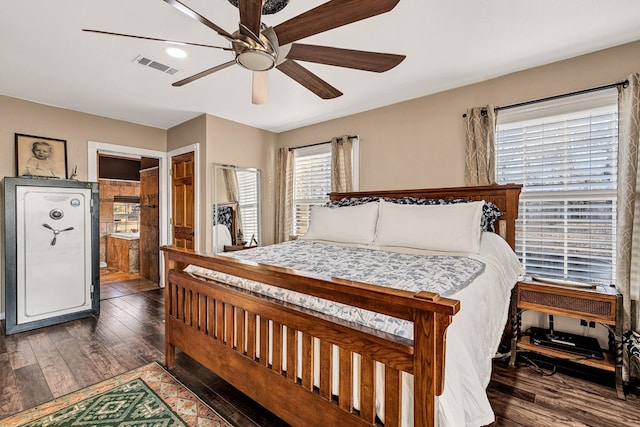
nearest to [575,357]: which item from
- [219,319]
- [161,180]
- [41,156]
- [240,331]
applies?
[240,331]

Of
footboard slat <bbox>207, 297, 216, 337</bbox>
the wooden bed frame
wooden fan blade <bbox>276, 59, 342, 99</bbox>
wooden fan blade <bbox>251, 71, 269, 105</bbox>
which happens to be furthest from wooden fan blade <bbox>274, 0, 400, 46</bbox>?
footboard slat <bbox>207, 297, 216, 337</bbox>

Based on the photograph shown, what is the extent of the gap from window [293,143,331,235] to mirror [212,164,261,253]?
603 mm

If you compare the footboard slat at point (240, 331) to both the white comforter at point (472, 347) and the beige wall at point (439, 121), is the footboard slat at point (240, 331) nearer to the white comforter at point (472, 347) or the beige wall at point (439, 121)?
the white comforter at point (472, 347)

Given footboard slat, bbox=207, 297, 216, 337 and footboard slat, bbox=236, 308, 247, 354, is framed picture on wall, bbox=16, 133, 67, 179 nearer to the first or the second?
footboard slat, bbox=207, 297, 216, 337

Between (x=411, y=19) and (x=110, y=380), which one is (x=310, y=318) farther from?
(x=411, y=19)

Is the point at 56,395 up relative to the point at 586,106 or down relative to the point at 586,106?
down

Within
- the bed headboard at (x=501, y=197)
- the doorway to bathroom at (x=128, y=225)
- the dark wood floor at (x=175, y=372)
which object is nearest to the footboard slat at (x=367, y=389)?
the dark wood floor at (x=175, y=372)

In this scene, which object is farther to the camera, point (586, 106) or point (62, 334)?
point (62, 334)

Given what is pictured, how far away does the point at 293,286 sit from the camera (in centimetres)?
138

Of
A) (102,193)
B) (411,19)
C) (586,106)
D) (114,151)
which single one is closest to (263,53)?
(411,19)

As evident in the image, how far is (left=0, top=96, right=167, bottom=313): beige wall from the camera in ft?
10.7

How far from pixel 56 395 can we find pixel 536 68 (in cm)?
441

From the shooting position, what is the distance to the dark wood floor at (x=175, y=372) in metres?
1.74

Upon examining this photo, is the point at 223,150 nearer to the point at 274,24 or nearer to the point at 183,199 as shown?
the point at 183,199
